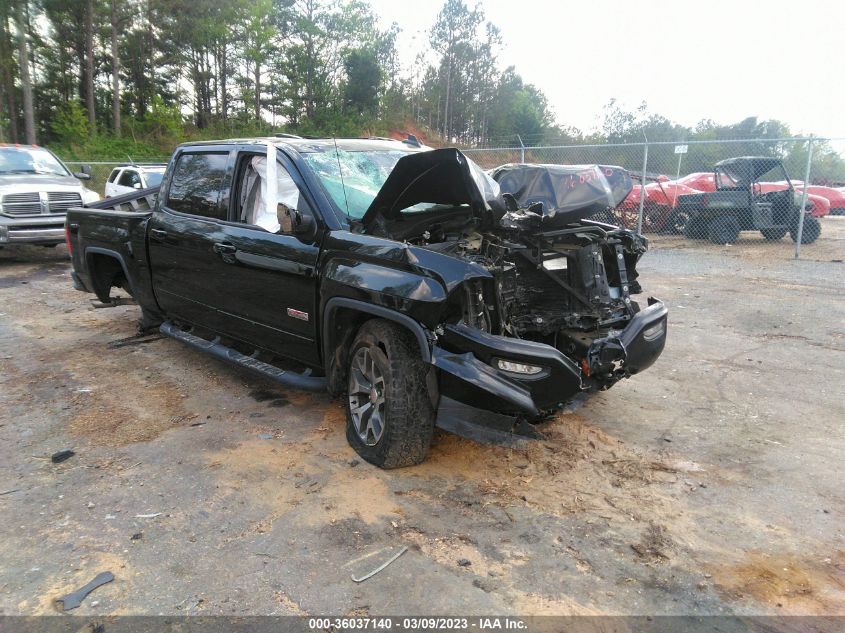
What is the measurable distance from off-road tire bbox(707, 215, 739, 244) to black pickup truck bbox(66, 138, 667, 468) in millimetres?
10789

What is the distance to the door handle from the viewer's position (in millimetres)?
4404

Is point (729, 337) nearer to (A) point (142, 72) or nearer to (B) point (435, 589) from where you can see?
(B) point (435, 589)

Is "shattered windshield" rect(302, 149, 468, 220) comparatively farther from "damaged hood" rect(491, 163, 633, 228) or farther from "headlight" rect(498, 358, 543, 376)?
"headlight" rect(498, 358, 543, 376)

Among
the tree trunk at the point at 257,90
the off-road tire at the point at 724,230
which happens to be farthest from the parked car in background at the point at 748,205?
the tree trunk at the point at 257,90

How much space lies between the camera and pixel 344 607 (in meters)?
2.47

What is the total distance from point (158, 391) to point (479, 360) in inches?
122

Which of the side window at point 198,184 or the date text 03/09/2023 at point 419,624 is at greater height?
the side window at point 198,184

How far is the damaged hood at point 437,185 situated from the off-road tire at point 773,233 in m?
12.4

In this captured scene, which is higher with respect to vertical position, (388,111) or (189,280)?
(388,111)

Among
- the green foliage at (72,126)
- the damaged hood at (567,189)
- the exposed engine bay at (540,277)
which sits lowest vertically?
the exposed engine bay at (540,277)

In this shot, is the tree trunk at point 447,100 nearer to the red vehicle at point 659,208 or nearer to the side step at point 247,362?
the red vehicle at point 659,208

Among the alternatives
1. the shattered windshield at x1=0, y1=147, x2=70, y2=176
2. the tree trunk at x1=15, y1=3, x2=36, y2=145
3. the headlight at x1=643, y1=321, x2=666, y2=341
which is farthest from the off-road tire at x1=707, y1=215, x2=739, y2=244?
the tree trunk at x1=15, y1=3, x2=36, y2=145

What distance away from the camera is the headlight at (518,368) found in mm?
3175

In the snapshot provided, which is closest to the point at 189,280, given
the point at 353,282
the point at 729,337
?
the point at 353,282
